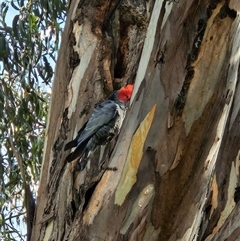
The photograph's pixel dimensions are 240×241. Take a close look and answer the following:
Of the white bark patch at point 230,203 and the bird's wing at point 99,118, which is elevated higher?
the bird's wing at point 99,118

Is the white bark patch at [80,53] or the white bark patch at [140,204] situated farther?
the white bark patch at [80,53]

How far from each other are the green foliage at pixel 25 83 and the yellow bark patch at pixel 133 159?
7.62 ft

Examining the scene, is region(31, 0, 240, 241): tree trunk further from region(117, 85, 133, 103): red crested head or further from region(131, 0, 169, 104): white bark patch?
region(117, 85, 133, 103): red crested head

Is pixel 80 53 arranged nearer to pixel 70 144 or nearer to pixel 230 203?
pixel 70 144

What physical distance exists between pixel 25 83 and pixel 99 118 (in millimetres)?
1979

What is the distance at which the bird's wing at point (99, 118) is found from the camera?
175 cm

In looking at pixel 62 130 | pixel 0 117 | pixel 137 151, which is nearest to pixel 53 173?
pixel 62 130

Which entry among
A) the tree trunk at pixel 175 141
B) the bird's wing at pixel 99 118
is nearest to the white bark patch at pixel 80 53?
the bird's wing at pixel 99 118

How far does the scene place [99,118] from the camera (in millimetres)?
1847

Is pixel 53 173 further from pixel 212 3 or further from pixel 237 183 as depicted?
pixel 212 3

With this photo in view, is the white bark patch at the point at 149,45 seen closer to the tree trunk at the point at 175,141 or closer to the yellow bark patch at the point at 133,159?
the tree trunk at the point at 175,141

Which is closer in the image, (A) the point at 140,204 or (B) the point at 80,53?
(A) the point at 140,204

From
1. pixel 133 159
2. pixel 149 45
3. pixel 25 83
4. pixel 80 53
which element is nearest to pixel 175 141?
pixel 133 159

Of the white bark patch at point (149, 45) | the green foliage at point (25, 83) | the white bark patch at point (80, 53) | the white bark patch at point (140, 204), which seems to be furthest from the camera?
the green foliage at point (25, 83)
